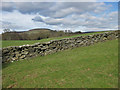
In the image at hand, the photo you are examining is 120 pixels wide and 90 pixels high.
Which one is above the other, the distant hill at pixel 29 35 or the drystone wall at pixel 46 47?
the distant hill at pixel 29 35

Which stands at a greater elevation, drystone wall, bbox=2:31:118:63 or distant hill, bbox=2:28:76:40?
distant hill, bbox=2:28:76:40

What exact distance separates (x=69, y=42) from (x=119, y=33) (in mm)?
10007

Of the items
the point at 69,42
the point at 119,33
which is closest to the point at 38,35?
the point at 69,42

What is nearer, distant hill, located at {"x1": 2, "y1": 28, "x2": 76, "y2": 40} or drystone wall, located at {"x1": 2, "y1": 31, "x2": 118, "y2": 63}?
drystone wall, located at {"x1": 2, "y1": 31, "x2": 118, "y2": 63}

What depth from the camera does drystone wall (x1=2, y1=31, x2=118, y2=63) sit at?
9330 mm

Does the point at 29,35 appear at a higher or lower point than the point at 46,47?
higher

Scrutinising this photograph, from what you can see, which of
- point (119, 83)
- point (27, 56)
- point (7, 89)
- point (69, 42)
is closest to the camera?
point (119, 83)

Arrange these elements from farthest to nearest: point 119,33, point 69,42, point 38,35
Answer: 1. point 38,35
2. point 119,33
3. point 69,42

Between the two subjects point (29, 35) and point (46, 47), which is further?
point (29, 35)

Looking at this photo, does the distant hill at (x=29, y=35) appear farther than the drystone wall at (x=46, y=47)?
Yes

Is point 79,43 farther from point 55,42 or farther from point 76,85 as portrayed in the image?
point 76,85

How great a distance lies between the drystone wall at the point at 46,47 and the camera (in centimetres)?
933

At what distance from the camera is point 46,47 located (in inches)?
450

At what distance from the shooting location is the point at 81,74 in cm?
545
